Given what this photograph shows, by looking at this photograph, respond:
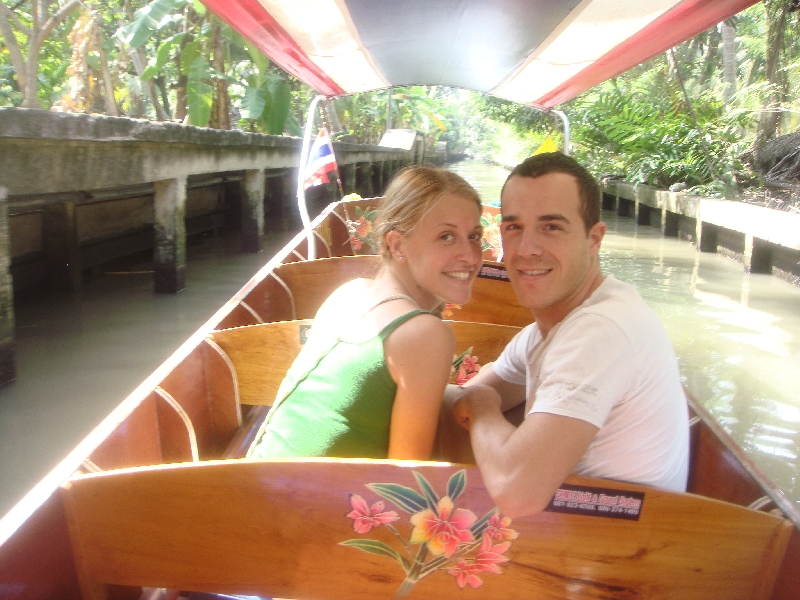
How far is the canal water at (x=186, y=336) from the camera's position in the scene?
133 inches

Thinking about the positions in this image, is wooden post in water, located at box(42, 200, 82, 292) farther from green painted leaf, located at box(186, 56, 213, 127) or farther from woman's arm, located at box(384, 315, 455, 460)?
woman's arm, located at box(384, 315, 455, 460)

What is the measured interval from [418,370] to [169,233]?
5054 mm

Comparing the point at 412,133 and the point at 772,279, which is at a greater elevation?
the point at 412,133

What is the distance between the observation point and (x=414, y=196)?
63.5 inches

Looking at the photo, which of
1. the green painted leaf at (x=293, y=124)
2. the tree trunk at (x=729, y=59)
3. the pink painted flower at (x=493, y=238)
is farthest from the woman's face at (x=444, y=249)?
the tree trunk at (x=729, y=59)

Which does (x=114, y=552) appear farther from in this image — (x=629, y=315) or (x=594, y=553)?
(x=629, y=315)

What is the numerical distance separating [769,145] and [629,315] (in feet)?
34.8

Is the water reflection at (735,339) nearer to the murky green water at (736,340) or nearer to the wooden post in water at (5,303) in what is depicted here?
the murky green water at (736,340)

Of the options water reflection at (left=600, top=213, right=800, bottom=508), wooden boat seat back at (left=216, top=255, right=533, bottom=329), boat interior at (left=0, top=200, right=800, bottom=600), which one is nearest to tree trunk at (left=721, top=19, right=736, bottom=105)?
water reflection at (left=600, top=213, right=800, bottom=508)

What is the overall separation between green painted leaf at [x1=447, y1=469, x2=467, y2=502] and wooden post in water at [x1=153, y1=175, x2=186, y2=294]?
517 centimetres

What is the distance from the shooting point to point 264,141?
A: 26.6 ft

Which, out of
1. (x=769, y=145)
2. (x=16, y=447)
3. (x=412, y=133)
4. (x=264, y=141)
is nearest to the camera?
(x=16, y=447)

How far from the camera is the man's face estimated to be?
1453 millimetres

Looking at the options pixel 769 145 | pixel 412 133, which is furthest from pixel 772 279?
pixel 412 133
